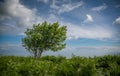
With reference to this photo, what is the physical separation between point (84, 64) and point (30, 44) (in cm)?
2962

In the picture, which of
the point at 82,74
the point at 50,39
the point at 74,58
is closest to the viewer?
the point at 82,74

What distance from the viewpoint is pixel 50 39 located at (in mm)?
36156

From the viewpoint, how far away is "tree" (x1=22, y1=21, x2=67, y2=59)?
35.7 meters

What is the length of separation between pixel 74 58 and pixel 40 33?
91.3 ft

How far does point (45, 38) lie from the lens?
3566cm

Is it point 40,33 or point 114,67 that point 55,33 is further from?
point 114,67

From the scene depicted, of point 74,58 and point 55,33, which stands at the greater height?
point 55,33

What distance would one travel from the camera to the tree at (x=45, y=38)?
3569 cm

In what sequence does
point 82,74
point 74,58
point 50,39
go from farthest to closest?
point 50,39, point 74,58, point 82,74

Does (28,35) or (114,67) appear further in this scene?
(28,35)

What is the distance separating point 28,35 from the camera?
37.4 meters

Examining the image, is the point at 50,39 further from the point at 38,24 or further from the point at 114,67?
the point at 114,67

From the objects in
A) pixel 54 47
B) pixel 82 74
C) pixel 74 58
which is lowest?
pixel 82 74

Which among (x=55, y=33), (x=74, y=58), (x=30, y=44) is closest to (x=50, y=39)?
(x=55, y=33)
